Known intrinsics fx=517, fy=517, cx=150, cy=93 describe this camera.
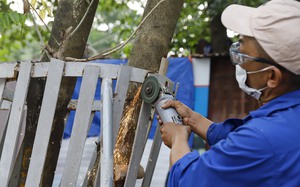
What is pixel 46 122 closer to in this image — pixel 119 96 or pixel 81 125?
pixel 81 125

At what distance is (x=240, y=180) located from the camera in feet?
5.63

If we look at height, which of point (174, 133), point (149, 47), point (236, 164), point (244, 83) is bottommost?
point (236, 164)

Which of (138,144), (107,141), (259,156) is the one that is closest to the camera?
(259,156)

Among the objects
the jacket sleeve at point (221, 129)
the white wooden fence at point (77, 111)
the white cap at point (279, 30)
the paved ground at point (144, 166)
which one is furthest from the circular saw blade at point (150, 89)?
the paved ground at point (144, 166)

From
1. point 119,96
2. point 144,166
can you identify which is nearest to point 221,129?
point 119,96

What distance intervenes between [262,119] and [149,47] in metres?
1.31

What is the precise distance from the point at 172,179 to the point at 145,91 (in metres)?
0.70

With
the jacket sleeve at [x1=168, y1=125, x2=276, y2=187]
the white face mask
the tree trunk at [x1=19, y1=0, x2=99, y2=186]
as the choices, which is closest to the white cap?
the white face mask

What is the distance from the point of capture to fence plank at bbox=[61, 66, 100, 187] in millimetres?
2420

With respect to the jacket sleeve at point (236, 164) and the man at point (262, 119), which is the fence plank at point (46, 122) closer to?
the man at point (262, 119)

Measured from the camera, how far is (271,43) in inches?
70.8

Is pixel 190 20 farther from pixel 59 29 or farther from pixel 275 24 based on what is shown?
pixel 275 24

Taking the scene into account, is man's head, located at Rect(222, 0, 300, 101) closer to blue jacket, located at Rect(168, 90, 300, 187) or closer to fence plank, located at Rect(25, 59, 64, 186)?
blue jacket, located at Rect(168, 90, 300, 187)

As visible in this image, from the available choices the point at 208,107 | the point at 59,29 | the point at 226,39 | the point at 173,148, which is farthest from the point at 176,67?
the point at 173,148
